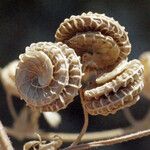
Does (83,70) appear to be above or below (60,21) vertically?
above

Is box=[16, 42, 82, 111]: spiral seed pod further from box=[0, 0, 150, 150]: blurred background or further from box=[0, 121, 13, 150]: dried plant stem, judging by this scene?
box=[0, 0, 150, 150]: blurred background

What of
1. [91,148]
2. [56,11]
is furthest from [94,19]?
[56,11]

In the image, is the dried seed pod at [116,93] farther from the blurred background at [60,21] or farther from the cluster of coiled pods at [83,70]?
the blurred background at [60,21]

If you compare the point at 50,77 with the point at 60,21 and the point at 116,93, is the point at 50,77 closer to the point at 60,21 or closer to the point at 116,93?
the point at 116,93

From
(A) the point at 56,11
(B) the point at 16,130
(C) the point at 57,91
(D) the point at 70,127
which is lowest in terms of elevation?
(D) the point at 70,127

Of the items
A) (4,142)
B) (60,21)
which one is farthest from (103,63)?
(60,21)

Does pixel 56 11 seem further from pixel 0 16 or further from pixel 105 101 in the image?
pixel 105 101
